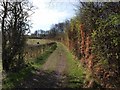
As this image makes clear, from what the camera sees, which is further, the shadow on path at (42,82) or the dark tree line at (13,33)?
the dark tree line at (13,33)

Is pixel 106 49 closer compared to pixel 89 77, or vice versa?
pixel 106 49

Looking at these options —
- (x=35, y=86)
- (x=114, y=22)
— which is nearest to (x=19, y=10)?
(x=35, y=86)

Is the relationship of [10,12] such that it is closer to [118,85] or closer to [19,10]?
[19,10]

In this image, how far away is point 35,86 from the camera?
1088cm

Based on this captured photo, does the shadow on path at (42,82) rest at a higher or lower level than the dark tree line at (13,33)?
lower

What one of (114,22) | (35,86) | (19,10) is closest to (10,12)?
(19,10)

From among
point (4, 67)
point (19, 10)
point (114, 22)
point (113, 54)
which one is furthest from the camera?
point (19, 10)

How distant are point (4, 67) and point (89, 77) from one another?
158 inches

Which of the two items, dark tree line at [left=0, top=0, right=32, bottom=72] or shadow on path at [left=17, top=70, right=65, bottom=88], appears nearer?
shadow on path at [left=17, top=70, right=65, bottom=88]

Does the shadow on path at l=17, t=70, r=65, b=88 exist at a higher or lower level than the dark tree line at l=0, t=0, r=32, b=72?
lower

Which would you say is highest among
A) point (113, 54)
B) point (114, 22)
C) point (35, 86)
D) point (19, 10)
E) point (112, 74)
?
point (19, 10)

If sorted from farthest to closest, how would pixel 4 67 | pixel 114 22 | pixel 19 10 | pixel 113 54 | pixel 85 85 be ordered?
pixel 19 10, pixel 4 67, pixel 85 85, pixel 113 54, pixel 114 22

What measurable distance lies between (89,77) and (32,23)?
4.17m

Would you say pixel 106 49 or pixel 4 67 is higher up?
pixel 106 49
